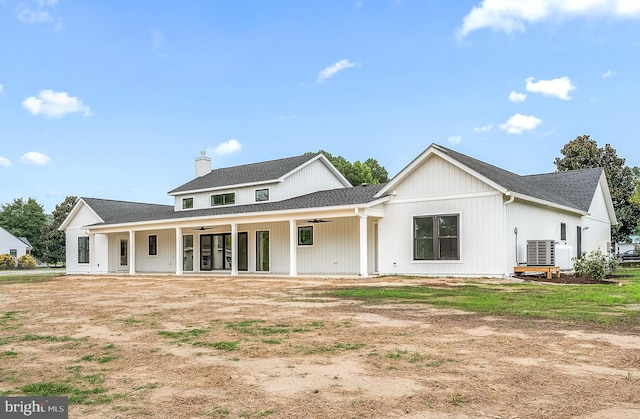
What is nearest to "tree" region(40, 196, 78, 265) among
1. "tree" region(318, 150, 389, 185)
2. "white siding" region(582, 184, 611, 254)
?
"tree" region(318, 150, 389, 185)

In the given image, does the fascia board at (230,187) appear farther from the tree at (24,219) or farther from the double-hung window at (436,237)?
the tree at (24,219)

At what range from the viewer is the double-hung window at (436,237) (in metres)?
17.2

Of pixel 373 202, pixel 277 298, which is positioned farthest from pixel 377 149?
pixel 277 298

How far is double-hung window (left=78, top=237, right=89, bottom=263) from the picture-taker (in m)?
30.8

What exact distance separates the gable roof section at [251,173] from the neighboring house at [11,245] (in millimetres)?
32941

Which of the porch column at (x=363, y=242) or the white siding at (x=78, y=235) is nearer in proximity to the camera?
the porch column at (x=363, y=242)

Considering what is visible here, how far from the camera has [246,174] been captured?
26125mm

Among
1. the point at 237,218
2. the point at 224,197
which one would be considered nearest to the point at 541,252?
the point at 237,218

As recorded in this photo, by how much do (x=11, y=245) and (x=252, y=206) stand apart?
3977cm

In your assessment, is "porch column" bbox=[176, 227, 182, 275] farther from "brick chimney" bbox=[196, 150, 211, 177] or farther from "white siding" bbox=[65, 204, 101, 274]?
"white siding" bbox=[65, 204, 101, 274]

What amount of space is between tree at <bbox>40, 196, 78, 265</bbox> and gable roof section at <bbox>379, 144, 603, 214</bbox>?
138ft

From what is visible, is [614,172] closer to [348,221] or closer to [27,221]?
[348,221]

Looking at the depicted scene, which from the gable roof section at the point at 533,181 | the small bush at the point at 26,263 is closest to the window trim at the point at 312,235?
the gable roof section at the point at 533,181

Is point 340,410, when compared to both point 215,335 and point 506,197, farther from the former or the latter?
point 506,197
